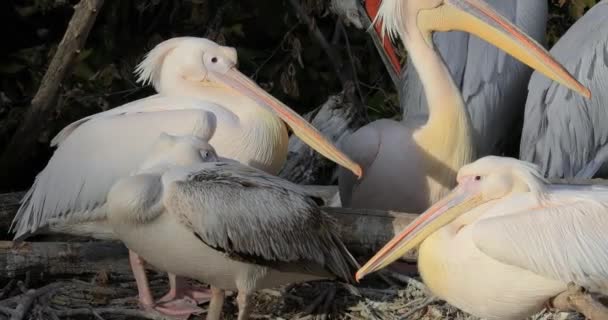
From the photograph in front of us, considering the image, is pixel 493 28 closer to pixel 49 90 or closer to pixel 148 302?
pixel 148 302

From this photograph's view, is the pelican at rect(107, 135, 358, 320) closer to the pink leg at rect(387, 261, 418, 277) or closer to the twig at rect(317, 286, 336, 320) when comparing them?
the twig at rect(317, 286, 336, 320)

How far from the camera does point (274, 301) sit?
470 centimetres

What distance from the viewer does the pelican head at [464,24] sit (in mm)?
4809

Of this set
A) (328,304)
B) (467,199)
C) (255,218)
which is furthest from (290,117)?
(467,199)

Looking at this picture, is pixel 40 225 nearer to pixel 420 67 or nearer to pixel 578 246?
pixel 420 67

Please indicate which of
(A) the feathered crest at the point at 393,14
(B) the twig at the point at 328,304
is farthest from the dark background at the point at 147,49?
(B) the twig at the point at 328,304

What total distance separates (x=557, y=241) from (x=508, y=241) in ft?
0.49

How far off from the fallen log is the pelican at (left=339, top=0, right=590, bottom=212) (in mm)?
558

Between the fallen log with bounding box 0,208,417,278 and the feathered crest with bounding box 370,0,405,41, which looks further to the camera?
the feathered crest with bounding box 370,0,405,41

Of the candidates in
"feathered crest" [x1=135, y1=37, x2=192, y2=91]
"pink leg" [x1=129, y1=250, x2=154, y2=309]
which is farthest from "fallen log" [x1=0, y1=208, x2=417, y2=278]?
"feathered crest" [x1=135, y1=37, x2=192, y2=91]

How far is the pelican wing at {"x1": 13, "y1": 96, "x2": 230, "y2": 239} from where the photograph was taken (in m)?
4.59

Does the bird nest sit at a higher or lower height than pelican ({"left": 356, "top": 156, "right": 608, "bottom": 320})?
lower

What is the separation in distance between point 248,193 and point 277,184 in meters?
0.14

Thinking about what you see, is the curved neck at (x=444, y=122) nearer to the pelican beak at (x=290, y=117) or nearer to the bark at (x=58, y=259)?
the pelican beak at (x=290, y=117)
